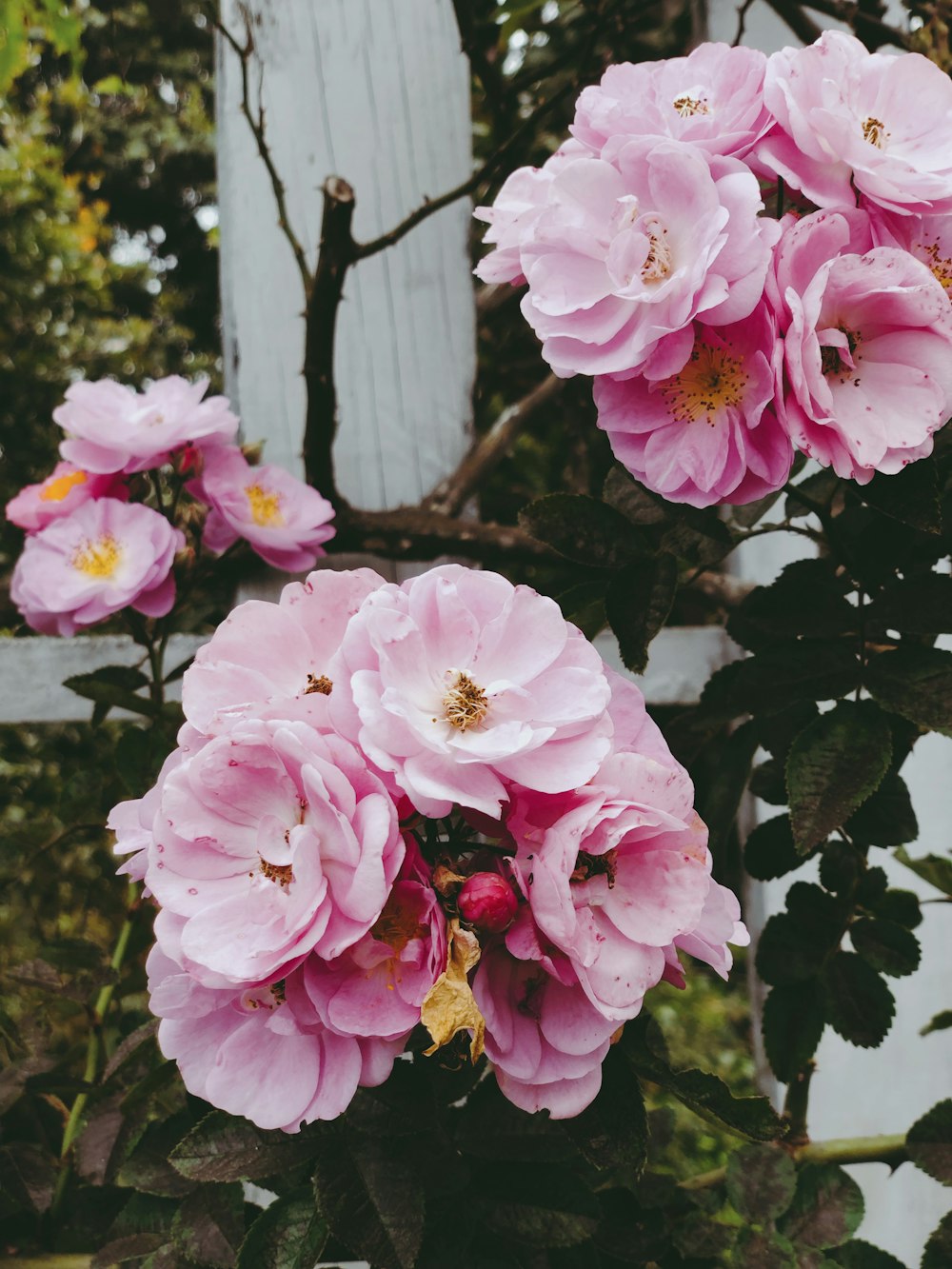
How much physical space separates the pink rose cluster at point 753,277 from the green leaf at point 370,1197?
44cm

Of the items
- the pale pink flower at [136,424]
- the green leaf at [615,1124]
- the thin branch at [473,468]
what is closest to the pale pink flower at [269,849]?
the green leaf at [615,1124]

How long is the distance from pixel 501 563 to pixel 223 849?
78 centimetres

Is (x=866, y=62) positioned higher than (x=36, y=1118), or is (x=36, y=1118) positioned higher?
(x=866, y=62)

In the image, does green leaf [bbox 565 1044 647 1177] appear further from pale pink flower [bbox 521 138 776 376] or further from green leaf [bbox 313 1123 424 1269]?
pale pink flower [bbox 521 138 776 376]

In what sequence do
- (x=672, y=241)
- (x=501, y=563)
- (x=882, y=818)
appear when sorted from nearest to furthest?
(x=672, y=241)
(x=882, y=818)
(x=501, y=563)

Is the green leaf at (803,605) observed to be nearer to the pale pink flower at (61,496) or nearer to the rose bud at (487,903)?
the rose bud at (487,903)

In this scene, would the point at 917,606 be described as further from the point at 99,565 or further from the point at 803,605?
the point at 99,565

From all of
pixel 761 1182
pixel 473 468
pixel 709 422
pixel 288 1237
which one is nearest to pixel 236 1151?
pixel 288 1237

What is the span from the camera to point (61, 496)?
3.83 ft

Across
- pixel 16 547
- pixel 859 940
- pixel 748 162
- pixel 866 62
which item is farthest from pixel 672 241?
pixel 16 547

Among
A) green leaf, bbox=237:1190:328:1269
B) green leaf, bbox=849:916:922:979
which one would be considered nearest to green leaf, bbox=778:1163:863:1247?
green leaf, bbox=849:916:922:979

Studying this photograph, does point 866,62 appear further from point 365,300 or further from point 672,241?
point 365,300

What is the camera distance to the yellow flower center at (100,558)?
109 centimetres

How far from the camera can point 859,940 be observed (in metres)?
0.93
